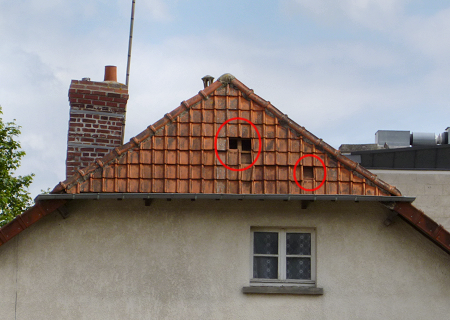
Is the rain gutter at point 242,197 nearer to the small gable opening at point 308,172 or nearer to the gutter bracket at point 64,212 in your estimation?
the gutter bracket at point 64,212

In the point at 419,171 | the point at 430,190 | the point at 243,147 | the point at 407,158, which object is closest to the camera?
the point at 243,147

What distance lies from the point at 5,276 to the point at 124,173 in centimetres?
206

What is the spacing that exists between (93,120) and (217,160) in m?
2.29

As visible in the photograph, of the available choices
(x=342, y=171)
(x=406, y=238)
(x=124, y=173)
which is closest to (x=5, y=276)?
(x=124, y=173)

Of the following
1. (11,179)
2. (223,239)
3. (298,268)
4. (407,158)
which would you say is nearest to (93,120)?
(223,239)

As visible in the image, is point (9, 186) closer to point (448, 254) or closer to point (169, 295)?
point (169, 295)

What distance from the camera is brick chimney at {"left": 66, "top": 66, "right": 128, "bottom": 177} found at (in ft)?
32.6

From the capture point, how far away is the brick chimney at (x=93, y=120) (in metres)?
9.94

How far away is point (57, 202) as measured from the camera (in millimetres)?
8531

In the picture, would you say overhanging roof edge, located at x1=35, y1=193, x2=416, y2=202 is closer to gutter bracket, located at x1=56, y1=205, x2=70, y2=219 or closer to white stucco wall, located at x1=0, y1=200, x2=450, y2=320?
gutter bracket, located at x1=56, y1=205, x2=70, y2=219

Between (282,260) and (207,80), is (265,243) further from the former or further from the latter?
(207,80)

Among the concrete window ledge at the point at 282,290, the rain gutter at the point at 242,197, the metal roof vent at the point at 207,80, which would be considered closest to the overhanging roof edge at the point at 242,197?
the rain gutter at the point at 242,197

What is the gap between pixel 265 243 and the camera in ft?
29.8

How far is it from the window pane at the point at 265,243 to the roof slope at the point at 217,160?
2.16 ft
